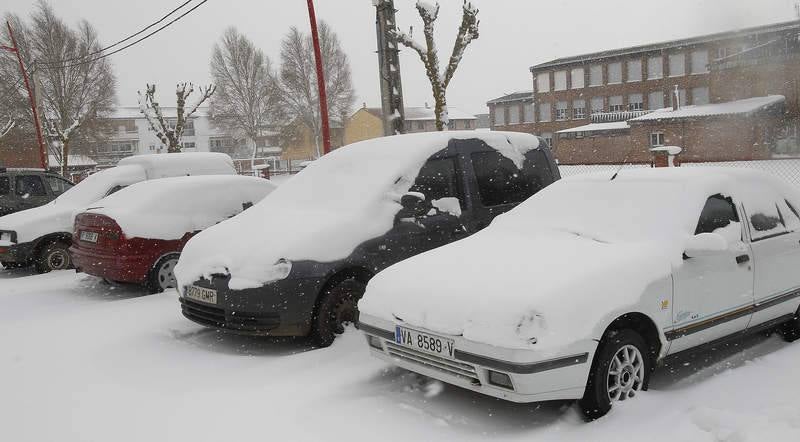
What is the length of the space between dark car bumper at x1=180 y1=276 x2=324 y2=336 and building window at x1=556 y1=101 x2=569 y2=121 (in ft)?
199

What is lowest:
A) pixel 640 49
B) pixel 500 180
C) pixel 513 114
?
pixel 500 180

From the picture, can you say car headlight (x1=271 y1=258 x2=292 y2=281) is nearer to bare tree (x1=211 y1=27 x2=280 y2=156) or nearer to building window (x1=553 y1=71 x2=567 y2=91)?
bare tree (x1=211 y1=27 x2=280 y2=156)

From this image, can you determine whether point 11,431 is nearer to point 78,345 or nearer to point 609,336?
point 78,345

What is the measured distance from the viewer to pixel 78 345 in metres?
5.99

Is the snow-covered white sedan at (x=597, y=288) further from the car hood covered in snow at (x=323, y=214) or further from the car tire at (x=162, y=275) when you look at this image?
the car tire at (x=162, y=275)

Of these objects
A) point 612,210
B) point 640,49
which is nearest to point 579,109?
point 640,49

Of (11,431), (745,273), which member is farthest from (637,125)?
(11,431)

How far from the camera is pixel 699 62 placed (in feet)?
184

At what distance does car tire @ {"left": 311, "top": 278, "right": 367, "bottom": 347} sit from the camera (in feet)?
17.5

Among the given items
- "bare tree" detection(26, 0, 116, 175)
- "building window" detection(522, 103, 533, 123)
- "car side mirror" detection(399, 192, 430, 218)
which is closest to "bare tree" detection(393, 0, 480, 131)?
"car side mirror" detection(399, 192, 430, 218)

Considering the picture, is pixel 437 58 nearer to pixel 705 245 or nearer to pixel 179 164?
pixel 179 164

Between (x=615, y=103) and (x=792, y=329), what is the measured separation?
5871cm

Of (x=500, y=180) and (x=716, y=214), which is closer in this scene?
(x=716, y=214)

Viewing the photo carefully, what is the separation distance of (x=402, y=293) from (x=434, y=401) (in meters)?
0.78
